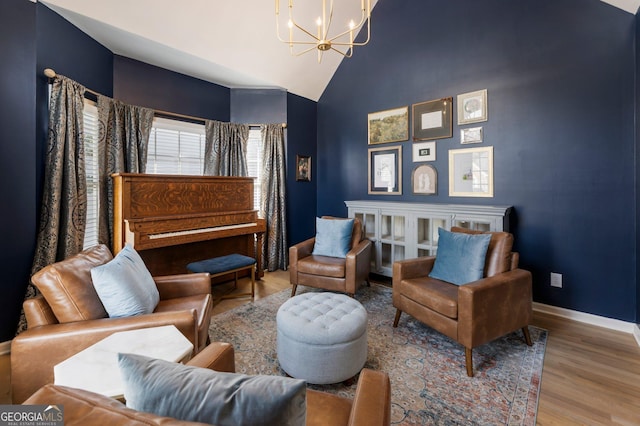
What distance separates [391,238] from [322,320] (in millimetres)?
1962

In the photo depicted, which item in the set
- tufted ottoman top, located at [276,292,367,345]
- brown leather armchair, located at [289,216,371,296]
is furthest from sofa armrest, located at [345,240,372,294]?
tufted ottoman top, located at [276,292,367,345]

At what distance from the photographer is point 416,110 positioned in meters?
3.60

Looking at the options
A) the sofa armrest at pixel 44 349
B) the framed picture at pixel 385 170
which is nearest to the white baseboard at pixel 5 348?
the sofa armrest at pixel 44 349

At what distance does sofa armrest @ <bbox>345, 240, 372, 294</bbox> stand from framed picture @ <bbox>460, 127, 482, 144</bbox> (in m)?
1.68

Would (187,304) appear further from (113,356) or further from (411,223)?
(411,223)

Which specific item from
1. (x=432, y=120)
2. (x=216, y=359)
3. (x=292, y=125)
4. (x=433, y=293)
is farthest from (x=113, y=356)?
(x=292, y=125)

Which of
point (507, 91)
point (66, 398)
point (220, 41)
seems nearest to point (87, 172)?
point (220, 41)

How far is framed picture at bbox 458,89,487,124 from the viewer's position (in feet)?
10.1

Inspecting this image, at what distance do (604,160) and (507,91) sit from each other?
108 centimetres

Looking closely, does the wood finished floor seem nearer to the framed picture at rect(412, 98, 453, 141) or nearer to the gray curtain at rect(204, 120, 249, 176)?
the framed picture at rect(412, 98, 453, 141)

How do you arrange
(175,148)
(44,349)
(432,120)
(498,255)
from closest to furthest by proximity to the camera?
(44,349) → (498,255) → (432,120) → (175,148)

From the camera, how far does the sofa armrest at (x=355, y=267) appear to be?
115 inches

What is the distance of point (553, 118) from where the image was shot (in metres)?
2.69

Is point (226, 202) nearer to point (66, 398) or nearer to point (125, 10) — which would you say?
point (125, 10)
